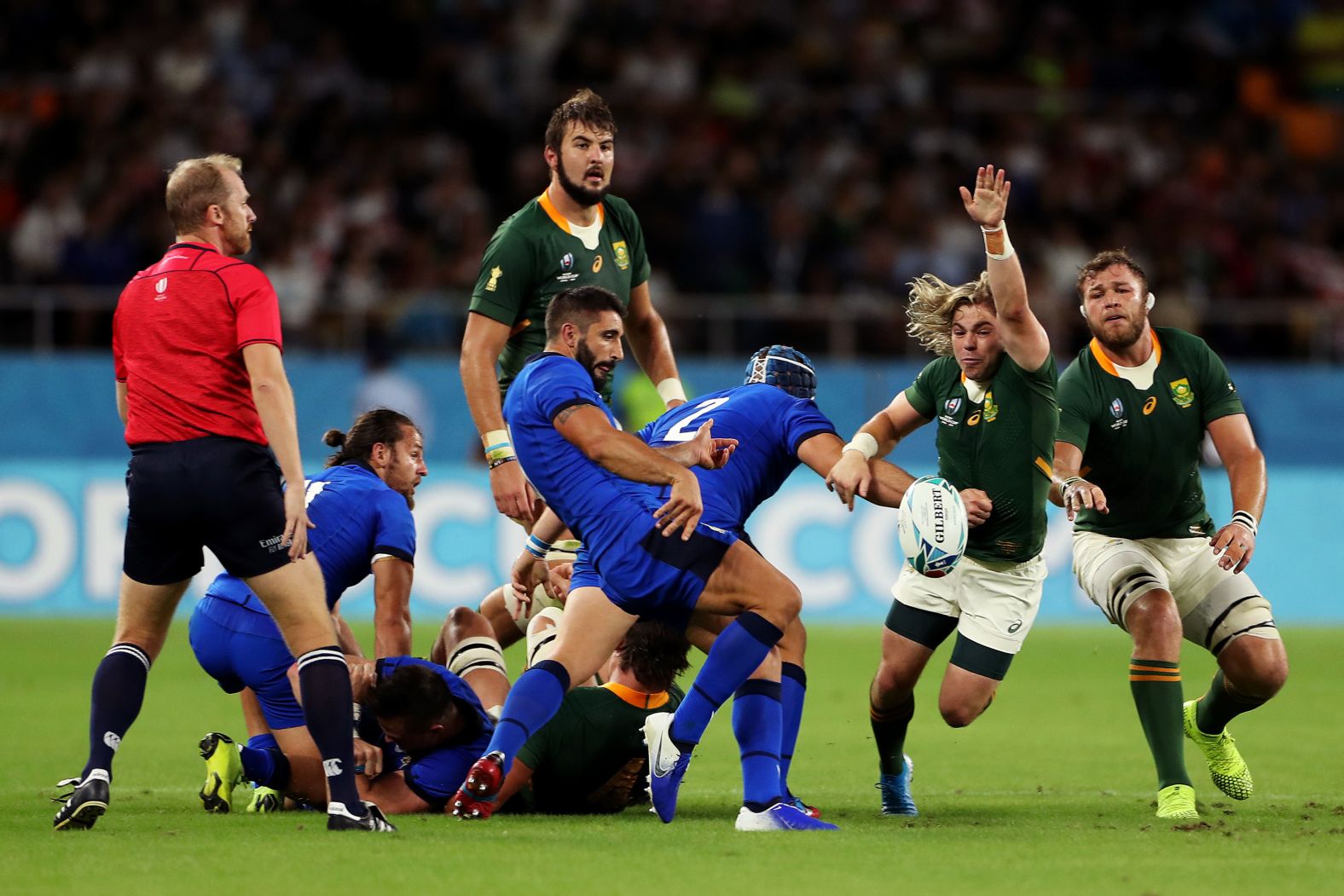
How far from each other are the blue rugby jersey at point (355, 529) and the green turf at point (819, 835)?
1.18m

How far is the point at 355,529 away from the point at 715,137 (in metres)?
13.1

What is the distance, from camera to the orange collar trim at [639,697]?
7.32 meters

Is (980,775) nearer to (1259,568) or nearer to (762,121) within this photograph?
(1259,568)

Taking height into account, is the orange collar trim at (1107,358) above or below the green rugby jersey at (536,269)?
below

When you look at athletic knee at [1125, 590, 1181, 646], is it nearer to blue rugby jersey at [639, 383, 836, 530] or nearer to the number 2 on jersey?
blue rugby jersey at [639, 383, 836, 530]

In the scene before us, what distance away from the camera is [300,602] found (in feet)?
21.4

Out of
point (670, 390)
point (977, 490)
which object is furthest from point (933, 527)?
point (670, 390)

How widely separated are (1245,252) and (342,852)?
54.8 feet

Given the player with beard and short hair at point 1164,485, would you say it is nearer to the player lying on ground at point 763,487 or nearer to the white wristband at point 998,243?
the white wristband at point 998,243

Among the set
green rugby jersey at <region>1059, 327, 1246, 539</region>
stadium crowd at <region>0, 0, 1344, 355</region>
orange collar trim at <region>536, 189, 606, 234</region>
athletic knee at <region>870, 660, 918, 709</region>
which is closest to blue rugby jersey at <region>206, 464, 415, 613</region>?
orange collar trim at <region>536, 189, 606, 234</region>

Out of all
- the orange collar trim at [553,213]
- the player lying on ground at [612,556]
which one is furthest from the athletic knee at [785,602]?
the orange collar trim at [553,213]

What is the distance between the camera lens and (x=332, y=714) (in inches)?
253

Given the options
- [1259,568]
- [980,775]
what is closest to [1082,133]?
[1259,568]

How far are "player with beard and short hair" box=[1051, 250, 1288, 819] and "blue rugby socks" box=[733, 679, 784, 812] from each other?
166 cm
